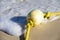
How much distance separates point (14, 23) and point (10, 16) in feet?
0.26

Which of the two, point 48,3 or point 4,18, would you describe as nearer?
point 4,18

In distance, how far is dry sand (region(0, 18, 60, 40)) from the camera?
0.70m

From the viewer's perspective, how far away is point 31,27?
0.75 metres

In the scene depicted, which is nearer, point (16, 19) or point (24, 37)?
point (24, 37)

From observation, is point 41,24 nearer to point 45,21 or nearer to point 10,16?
point 45,21

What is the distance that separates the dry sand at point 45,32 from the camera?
702 mm

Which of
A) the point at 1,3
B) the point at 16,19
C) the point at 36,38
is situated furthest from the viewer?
the point at 1,3

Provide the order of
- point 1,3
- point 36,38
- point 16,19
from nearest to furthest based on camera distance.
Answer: point 36,38, point 16,19, point 1,3

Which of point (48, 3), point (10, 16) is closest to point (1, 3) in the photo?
point (10, 16)

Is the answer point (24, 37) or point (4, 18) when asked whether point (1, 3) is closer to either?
point (4, 18)

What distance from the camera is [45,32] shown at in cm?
73

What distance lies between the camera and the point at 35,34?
727 mm

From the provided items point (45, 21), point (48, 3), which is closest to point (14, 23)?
point (45, 21)

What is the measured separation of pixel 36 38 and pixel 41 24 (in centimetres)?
8
